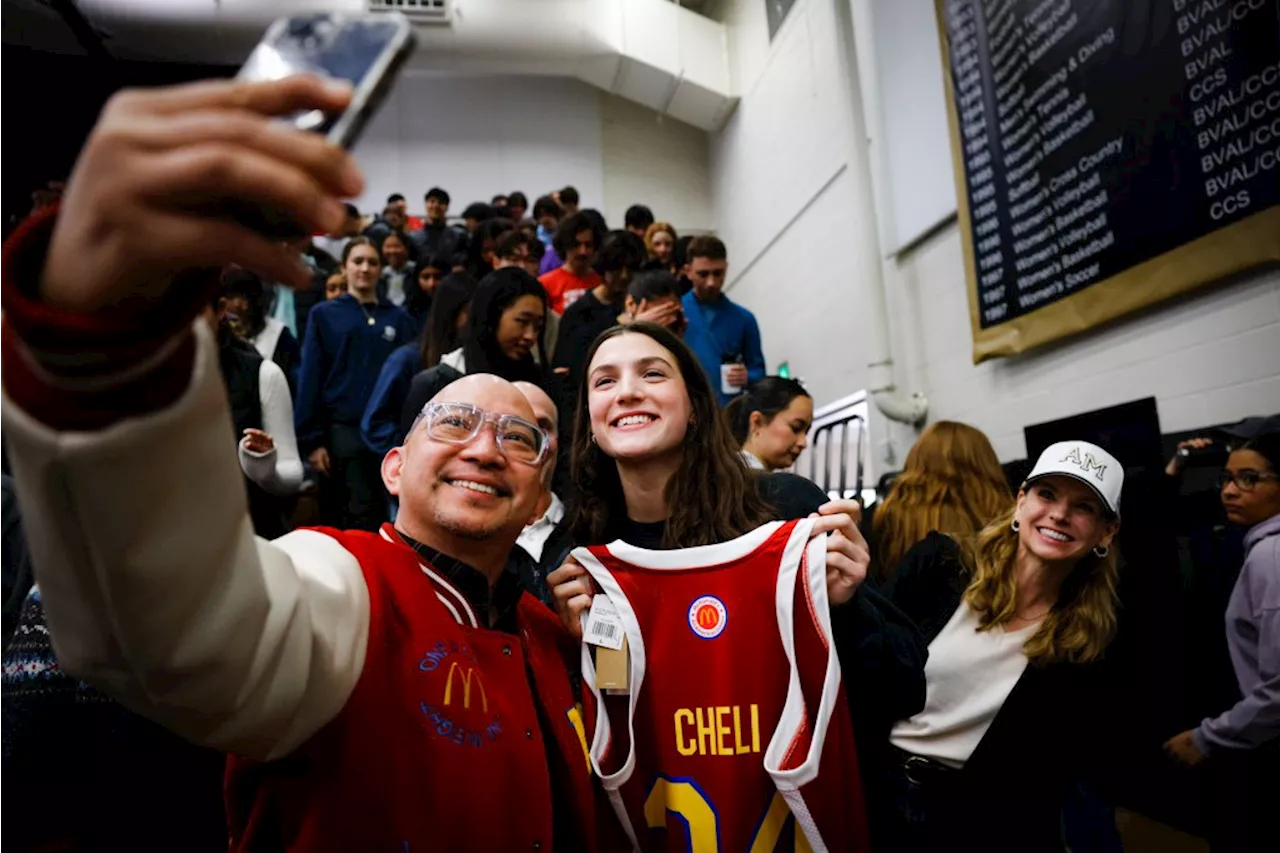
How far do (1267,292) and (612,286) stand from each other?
2.68m

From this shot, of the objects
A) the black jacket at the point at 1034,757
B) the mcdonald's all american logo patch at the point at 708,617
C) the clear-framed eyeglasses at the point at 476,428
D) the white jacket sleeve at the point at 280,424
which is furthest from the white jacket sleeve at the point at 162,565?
the white jacket sleeve at the point at 280,424

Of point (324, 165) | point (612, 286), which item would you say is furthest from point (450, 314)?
point (324, 165)

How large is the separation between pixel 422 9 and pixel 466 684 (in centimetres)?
818

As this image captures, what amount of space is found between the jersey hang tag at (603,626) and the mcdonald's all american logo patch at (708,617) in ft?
0.45

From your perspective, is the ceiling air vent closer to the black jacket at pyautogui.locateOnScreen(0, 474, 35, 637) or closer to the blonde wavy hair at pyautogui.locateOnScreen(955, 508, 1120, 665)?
the black jacket at pyautogui.locateOnScreen(0, 474, 35, 637)

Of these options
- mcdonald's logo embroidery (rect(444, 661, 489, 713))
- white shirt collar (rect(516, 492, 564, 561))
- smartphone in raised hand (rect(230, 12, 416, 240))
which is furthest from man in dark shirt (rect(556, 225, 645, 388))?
smartphone in raised hand (rect(230, 12, 416, 240))

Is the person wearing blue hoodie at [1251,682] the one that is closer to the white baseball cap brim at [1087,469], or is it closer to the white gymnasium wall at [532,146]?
the white baseball cap brim at [1087,469]

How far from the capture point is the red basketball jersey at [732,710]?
4.59 ft

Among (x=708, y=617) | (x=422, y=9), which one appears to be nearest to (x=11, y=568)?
(x=708, y=617)

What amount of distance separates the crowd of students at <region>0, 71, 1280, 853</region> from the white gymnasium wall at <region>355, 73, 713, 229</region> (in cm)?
703

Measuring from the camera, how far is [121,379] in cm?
59

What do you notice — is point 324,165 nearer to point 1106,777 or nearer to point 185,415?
point 185,415

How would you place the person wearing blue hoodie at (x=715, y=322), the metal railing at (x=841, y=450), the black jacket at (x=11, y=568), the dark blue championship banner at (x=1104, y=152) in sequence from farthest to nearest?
1. the metal railing at (x=841, y=450)
2. the person wearing blue hoodie at (x=715, y=322)
3. the dark blue championship banner at (x=1104, y=152)
4. the black jacket at (x=11, y=568)

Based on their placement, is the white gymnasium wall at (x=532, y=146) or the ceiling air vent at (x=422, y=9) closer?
the ceiling air vent at (x=422, y=9)
